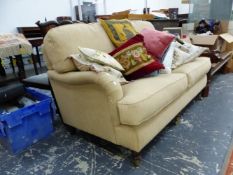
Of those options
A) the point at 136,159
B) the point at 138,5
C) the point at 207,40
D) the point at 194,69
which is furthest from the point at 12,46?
the point at 138,5

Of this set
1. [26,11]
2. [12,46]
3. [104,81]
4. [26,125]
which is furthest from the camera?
[26,11]

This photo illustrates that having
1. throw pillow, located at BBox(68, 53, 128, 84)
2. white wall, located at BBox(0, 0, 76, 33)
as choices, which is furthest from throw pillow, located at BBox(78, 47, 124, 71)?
white wall, located at BBox(0, 0, 76, 33)

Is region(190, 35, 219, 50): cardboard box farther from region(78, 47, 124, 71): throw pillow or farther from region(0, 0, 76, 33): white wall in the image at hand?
region(0, 0, 76, 33): white wall

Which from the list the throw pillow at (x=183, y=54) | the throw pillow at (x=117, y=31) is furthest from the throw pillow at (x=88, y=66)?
the throw pillow at (x=183, y=54)

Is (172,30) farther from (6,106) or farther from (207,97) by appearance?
(6,106)

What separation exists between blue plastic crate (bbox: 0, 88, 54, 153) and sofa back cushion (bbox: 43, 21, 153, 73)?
0.33 meters

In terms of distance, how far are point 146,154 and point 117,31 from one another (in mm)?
1056

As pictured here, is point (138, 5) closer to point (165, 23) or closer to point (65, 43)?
point (165, 23)

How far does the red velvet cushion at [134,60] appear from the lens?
1.60 metres

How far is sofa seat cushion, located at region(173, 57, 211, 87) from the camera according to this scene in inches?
71.3

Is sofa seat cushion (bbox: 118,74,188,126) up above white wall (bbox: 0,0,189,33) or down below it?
below

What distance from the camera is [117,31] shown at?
188 cm

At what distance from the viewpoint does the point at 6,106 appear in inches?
69.2

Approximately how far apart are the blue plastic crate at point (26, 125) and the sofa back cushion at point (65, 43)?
1.09ft
